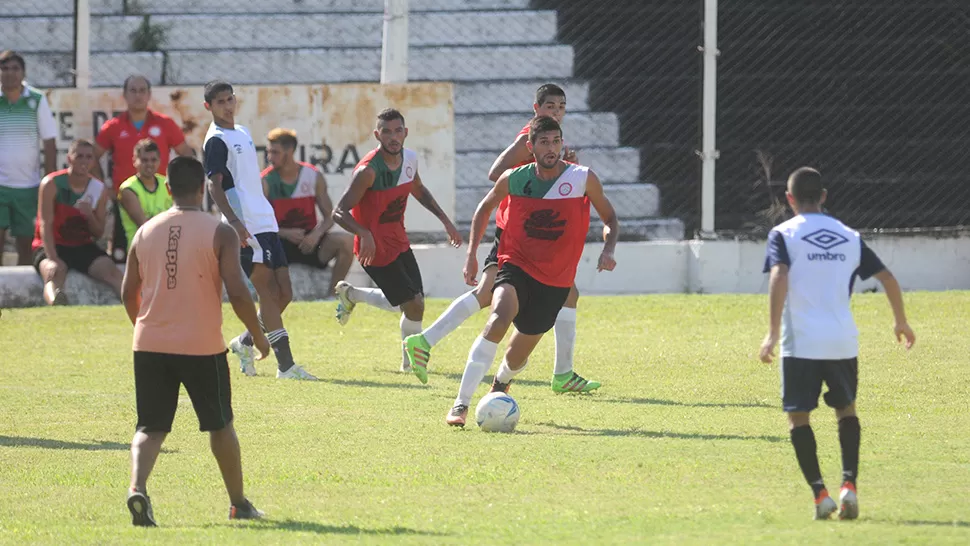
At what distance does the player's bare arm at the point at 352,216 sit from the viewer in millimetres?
11398

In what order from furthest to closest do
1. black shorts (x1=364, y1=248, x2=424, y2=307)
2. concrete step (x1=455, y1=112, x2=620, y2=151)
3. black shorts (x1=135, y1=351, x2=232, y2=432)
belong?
concrete step (x1=455, y1=112, x2=620, y2=151) → black shorts (x1=364, y1=248, x2=424, y2=307) → black shorts (x1=135, y1=351, x2=232, y2=432)

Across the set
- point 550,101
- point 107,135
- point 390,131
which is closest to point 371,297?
point 390,131

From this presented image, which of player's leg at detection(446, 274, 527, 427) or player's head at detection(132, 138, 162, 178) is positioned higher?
player's head at detection(132, 138, 162, 178)

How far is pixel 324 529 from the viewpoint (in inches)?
256

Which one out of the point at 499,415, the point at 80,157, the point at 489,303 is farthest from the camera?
the point at 80,157

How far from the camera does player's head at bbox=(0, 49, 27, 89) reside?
15992 millimetres

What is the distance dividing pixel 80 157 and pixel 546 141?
7410 mm

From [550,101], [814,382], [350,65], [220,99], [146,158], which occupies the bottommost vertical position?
[814,382]

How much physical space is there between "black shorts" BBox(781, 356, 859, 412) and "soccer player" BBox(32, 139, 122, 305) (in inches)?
398

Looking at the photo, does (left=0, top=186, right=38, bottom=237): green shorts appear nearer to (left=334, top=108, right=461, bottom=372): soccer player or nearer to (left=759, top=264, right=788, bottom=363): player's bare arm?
(left=334, top=108, right=461, bottom=372): soccer player

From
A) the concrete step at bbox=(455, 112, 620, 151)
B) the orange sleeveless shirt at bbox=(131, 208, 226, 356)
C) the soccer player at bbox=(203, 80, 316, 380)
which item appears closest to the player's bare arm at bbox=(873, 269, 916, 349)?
the orange sleeveless shirt at bbox=(131, 208, 226, 356)

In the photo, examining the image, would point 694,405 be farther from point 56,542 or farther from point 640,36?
point 640,36

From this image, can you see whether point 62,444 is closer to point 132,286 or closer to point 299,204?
point 132,286

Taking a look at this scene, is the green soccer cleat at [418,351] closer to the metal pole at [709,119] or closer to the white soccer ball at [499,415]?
the white soccer ball at [499,415]
